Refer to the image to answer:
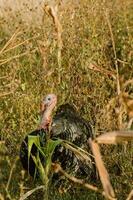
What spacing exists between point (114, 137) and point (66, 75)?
2.64 meters

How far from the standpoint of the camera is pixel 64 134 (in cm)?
306

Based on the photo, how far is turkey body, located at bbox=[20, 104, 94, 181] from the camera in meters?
2.91

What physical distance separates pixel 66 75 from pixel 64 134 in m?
0.92

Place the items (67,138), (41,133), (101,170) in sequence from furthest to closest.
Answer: (67,138)
(41,133)
(101,170)

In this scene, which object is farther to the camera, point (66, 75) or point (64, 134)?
point (66, 75)

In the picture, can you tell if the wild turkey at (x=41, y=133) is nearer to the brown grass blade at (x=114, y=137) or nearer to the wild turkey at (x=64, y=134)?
the wild turkey at (x=64, y=134)

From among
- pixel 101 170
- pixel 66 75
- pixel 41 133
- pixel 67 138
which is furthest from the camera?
pixel 66 75

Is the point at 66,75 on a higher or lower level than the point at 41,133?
higher

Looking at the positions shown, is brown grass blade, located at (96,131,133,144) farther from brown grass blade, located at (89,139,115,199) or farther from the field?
the field

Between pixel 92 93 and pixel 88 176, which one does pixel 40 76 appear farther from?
pixel 88 176

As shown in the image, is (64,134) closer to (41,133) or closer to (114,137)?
(41,133)

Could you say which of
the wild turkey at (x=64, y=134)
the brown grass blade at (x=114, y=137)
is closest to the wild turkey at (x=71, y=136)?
the wild turkey at (x=64, y=134)

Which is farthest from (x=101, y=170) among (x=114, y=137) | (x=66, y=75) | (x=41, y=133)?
(x=66, y=75)

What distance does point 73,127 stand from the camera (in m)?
Result: 3.17
